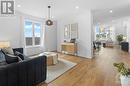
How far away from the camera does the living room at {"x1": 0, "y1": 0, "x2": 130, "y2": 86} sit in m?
2.76

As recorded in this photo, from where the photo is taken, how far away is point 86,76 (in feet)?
11.9

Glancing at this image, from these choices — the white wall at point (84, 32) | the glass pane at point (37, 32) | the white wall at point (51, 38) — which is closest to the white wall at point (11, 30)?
the glass pane at point (37, 32)

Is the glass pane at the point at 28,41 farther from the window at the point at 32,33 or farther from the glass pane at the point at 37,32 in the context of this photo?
the glass pane at the point at 37,32

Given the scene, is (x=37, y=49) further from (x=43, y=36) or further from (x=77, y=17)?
(x=77, y=17)

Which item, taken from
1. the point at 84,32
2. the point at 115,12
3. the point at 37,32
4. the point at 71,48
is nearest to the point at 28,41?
the point at 37,32

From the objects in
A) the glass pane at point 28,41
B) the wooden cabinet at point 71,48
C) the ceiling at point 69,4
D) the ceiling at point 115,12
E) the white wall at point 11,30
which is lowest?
the wooden cabinet at point 71,48

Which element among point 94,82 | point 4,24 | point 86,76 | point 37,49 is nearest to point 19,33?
point 4,24

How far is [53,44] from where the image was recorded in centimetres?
911

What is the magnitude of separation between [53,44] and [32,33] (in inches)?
80.4

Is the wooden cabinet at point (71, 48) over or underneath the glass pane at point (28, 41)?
underneath

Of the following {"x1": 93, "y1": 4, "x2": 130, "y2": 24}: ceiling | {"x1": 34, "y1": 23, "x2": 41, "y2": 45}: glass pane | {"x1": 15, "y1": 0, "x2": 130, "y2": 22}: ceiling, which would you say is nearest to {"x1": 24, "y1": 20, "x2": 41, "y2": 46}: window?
{"x1": 34, "y1": 23, "x2": 41, "y2": 45}: glass pane

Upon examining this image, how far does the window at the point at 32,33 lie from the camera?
288 inches

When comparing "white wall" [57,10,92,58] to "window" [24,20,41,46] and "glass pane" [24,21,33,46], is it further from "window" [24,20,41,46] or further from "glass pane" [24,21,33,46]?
"glass pane" [24,21,33,46]

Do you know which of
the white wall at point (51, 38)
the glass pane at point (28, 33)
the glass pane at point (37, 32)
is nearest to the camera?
the glass pane at point (28, 33)
